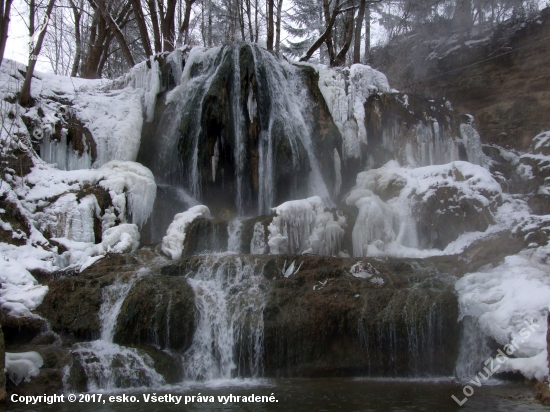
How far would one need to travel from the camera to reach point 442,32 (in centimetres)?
2002

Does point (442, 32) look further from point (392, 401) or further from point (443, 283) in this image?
point (392, 401)

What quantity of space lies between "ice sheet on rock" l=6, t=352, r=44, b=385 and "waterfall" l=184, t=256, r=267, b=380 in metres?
1.91

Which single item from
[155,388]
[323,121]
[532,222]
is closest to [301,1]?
[323,121]

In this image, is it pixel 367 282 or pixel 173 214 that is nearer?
pixel 367 282

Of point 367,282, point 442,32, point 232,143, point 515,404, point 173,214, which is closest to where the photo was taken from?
point 515,404

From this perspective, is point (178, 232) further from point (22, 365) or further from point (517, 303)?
point (517, 303)

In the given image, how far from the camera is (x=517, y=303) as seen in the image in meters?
7.34

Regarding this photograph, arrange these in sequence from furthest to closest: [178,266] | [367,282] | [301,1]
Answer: [301,1], [178,266], [367,282]

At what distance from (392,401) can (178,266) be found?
4300 mm

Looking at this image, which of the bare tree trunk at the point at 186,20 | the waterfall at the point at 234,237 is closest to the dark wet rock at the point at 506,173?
the waterfall at the point at 234,237

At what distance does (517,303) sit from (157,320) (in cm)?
522

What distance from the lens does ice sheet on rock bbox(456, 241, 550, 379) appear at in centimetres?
670

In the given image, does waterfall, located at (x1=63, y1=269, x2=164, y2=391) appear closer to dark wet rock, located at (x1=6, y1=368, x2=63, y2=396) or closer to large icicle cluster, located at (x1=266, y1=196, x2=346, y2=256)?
dark wet rock, located at (x1=6, y1=368, x2=63, y2=396)

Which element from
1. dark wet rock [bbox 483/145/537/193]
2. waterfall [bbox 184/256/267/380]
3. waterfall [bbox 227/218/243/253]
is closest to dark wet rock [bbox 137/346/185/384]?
waterfall [bbox 184/256/267/380]
